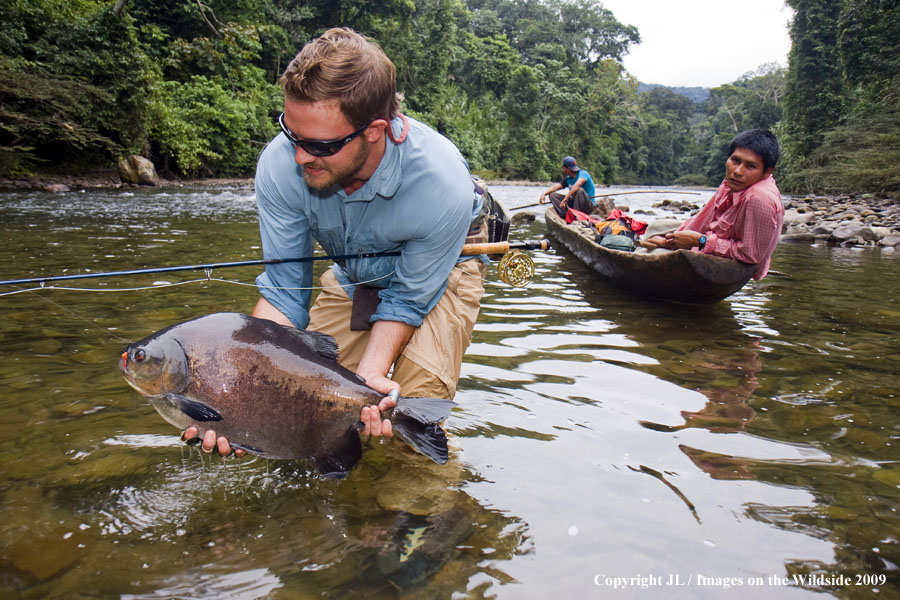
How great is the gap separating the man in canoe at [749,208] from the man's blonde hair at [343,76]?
4.25 meters

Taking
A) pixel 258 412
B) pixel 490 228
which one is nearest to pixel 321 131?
pixel 258 412

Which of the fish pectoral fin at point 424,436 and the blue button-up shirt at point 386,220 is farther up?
the blue button-up shirt at point 386,220

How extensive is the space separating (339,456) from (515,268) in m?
2.85

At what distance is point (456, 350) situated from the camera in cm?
329

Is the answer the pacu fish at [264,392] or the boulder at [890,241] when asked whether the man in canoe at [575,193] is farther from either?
Answer: the pacu fish at [264,392]

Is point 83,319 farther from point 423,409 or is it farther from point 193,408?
point 423,409

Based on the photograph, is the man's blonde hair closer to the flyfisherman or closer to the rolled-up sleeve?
the flyfisherman

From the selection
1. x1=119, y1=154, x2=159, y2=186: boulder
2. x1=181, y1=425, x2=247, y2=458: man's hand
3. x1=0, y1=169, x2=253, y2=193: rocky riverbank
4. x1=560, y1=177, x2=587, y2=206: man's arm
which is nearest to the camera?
x1=181, y1=425, x2=247, y2=458: man's hand

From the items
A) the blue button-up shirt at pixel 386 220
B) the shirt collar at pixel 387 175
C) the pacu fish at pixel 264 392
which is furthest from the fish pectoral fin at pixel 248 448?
the shirt collar at pixel 387 175

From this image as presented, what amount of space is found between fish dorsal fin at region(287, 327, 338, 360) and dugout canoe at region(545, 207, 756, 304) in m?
4.48

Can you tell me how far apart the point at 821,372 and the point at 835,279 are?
5.17m

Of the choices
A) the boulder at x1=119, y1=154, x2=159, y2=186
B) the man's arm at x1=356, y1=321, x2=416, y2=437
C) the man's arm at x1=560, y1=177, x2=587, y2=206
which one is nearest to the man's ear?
the man's arm at x1=356, y1=321, x2=416, y2=437

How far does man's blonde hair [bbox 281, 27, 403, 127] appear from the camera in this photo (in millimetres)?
2488

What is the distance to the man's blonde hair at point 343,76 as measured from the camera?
2.49m
